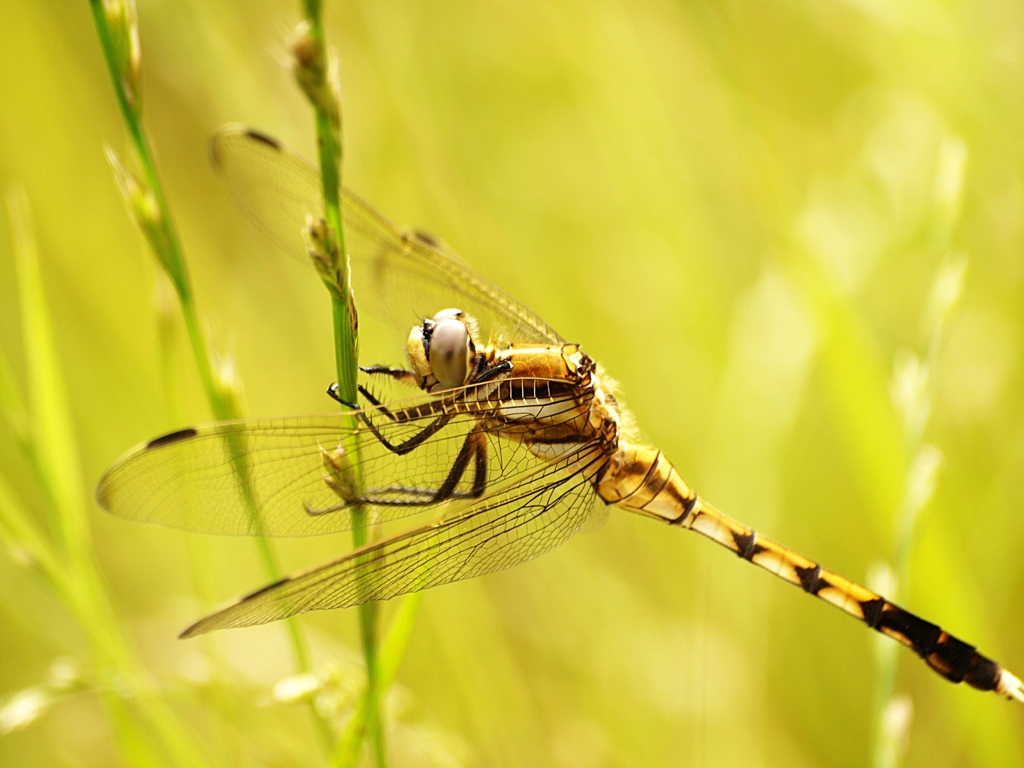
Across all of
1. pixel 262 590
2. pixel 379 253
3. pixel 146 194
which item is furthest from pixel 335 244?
pixel 379 253

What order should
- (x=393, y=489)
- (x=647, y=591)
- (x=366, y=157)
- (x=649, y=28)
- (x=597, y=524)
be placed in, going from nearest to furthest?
(x=393, y=489) → (x=597, y=524) → (x=366, y=157) → (x=647, y=591) → (x=649, y=28)

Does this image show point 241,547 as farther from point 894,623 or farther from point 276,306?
point 894,623

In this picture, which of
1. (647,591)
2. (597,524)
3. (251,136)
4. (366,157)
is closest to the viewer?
(251,136)

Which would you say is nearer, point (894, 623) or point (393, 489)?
point (393, 489)

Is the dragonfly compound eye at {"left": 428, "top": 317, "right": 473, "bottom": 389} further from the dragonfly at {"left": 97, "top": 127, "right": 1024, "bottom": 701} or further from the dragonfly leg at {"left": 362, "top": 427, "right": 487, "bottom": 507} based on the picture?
the dragonfly leg at {"left": 362, "top": 427, "right": 487, "bottom": 507}

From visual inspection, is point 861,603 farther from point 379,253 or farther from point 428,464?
point 379,253

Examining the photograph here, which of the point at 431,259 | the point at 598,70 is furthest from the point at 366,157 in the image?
the point at 598,70

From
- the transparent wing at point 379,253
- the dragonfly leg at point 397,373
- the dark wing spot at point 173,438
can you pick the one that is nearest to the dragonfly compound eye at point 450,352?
the dragonfly leg at point 397,373
